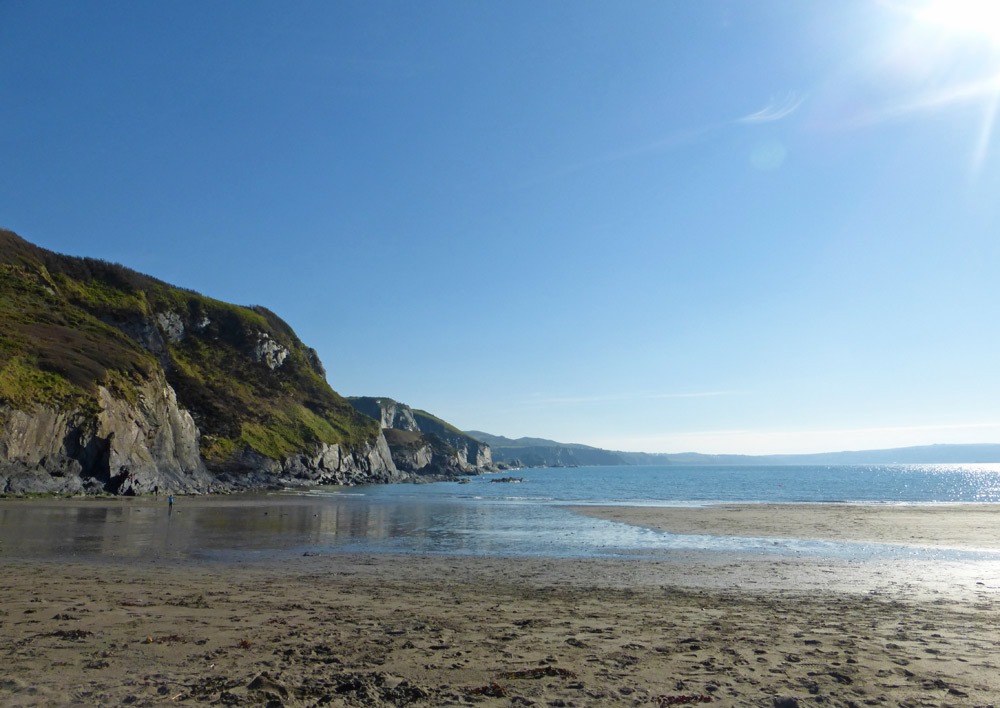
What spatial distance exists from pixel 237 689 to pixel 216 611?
17.8 feet

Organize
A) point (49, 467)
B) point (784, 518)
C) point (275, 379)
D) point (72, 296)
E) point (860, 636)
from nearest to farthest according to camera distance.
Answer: point (860, 636) → point (784, 518) → point (49, 467) → point (72, 296) → point (275, 379)

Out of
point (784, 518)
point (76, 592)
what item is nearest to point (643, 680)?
point (76, 592)

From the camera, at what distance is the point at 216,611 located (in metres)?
12.2

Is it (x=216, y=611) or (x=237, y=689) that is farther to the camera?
(x=216, y=611)

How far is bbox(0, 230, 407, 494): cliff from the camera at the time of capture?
52.9 m

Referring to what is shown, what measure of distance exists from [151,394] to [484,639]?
69.8 meters

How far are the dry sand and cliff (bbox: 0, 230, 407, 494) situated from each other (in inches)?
1627

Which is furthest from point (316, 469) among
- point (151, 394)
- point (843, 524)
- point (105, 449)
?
point (843, 524)

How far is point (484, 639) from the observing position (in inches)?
411

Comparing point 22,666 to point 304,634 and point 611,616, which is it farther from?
point 611,616

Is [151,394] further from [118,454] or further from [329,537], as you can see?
[329,537]

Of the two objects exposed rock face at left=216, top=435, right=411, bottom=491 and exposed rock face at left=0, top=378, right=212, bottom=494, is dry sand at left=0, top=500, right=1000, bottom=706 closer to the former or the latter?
exposed rock face at left=0, top=378, right=212, bottom=494

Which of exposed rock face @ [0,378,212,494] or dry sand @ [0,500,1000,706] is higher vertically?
exposed rock face @ [0,378,212,494]

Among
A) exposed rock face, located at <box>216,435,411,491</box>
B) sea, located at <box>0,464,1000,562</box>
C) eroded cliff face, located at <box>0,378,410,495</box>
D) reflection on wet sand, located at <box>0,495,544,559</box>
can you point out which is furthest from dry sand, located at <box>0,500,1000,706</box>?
exposed rock face, located at <box>216,435,411,491</box>
